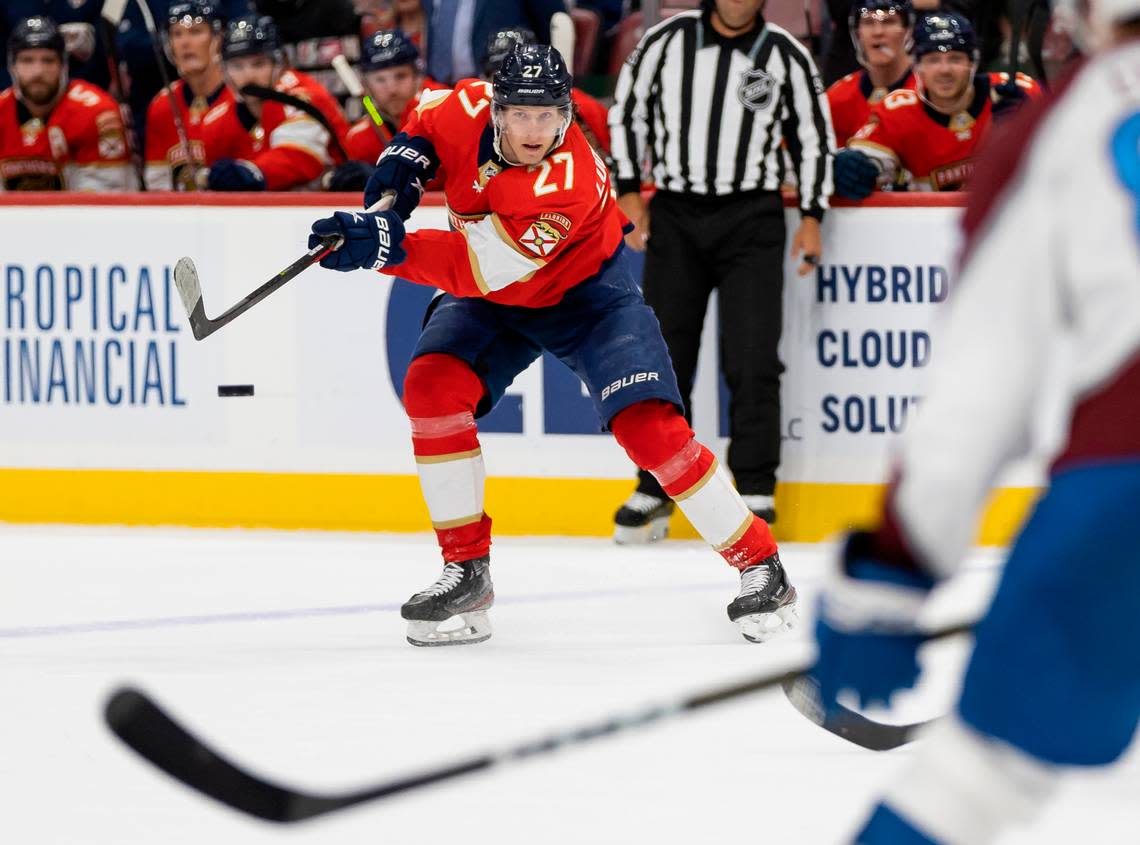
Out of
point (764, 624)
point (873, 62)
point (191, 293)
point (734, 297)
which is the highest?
A: point (873, 62)

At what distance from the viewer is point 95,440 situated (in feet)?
16.5

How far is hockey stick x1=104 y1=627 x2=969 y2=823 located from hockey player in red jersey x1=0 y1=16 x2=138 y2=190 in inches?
163

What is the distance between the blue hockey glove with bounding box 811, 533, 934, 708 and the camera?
1290mm

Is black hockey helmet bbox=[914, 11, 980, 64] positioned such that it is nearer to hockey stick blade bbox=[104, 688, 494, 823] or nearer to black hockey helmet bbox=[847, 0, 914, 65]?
black hockey helmet bbox=[847, 0, 914, 65]

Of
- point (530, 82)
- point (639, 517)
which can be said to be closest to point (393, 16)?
point (639, 517)

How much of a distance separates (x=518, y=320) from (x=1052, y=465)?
2.37 m

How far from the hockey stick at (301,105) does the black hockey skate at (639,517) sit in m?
1.40

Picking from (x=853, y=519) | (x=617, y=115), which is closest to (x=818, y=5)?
(x=617, y=115)

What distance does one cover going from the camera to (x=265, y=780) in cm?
177

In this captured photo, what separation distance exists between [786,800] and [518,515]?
238cm

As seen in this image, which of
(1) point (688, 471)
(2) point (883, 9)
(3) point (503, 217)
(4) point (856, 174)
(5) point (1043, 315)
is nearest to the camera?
(5) point (1043, 315)

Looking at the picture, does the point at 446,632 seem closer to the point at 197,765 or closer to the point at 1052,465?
the point at 197,765

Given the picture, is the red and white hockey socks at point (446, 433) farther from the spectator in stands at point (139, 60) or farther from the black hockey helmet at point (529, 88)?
the spectator in stands at point (139, 60)

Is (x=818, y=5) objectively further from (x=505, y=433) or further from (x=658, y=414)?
(x=658, y=414)
